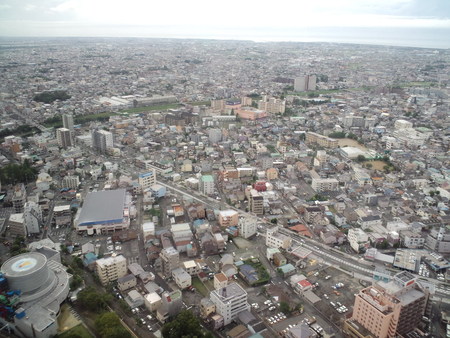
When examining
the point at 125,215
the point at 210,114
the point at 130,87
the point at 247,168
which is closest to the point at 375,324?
the point at 125,215

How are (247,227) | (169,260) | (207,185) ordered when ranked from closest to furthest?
(169,260) < (247,227) < (207,185)

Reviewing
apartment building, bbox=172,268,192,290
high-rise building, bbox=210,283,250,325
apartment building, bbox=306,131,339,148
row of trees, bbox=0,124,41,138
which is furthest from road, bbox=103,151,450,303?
row of trees, bbox=0,124,41,138

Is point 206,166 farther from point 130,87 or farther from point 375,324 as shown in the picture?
point 130,87

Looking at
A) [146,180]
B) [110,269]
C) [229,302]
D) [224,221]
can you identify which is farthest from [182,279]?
[146,180]

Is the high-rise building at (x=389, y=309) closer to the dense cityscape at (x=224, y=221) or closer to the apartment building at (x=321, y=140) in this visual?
the dense cityscape at (x=224, y=221)

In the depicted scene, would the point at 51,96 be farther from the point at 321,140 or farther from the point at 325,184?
the point at 325,184

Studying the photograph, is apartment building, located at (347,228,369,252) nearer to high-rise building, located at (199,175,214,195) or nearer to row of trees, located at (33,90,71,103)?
high-rise building, located at (199,175,214,195)
